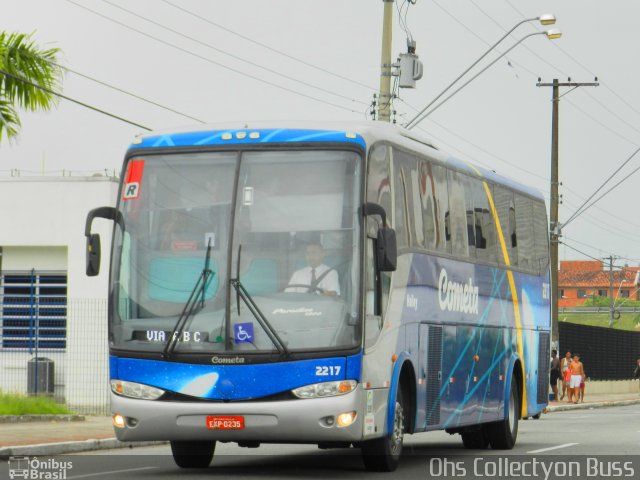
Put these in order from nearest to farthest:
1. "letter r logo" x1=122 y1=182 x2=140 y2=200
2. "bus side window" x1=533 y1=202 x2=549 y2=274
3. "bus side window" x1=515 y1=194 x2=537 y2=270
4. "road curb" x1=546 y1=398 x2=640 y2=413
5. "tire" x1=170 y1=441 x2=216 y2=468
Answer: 1. "letter r logo" x1=122 y1=182 x2=140 y2=200
2. "tire" x1=170 y1=441 x2=216 y2=468
3. "bus side window" x1=515 y1=194 x2=537 y2=270
4. "bus side window" x1=533 y1=202 x2=549 y2=274
5. "road curb" x1=546 y1=398 x2=640 y2=413

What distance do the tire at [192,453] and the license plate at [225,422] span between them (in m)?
2.14

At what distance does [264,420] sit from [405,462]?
392cm

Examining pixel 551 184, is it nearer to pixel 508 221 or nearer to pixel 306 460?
pixel 508 221

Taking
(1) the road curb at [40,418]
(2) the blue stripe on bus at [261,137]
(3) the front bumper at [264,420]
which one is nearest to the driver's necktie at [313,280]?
(3) the front bumper at [264,420]

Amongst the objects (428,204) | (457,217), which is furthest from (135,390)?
(457,217)

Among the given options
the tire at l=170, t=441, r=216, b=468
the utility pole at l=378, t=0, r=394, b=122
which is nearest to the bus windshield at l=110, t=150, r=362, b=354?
the tire at l=170, t=441, r=216, b=468

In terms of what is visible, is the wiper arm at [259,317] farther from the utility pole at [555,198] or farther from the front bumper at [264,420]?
the utility pole at [555,198]

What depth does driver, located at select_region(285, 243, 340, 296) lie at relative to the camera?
1383 centimetres

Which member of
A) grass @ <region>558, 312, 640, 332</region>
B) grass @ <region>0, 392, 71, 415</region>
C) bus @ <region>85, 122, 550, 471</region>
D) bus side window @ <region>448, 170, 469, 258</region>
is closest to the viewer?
bus @ <region>85, 122, 550, 471</region>

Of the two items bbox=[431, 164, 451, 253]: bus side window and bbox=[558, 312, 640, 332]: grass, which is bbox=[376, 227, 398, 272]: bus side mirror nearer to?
bbox=[431, 164, 451, 253]: bus side window

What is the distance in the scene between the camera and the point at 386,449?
14906 mm

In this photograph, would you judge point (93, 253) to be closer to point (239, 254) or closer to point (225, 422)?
point (239, 254)

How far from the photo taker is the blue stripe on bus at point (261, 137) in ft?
47.3

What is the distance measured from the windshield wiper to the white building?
1677 centimetres
